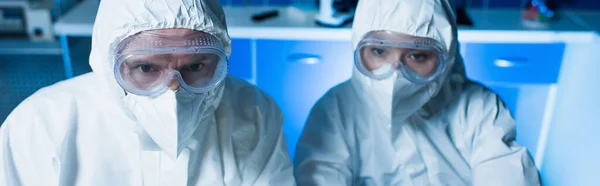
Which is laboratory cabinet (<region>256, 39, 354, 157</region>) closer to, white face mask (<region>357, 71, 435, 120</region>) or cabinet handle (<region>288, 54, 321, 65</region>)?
cabinet handle (<region>288, 54, 321, 65</region>)

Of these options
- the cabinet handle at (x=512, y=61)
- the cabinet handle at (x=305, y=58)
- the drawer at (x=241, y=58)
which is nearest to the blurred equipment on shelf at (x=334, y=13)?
the cabinet handle at (x=305, y=58)

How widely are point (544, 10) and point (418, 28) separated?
1.27 m

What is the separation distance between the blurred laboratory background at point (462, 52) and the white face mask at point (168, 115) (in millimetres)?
1111

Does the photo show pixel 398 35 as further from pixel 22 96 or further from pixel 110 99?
pixel 22 96

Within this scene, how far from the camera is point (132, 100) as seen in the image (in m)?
1.27

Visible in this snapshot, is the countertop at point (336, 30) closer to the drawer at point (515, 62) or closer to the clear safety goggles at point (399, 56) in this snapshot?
the drawer at point (515, 62)

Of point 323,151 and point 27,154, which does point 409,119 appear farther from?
point 27,154

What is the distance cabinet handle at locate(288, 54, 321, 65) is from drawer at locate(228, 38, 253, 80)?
0.18 meters

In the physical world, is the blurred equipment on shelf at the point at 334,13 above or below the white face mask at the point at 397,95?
below

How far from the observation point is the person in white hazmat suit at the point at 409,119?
1.52 metres

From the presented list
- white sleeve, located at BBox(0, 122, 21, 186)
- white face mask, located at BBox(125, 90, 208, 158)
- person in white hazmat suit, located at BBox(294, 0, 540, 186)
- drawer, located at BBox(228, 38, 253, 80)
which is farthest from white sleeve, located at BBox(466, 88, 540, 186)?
white sleeve, located at BBox(0, 122, 21, 186)

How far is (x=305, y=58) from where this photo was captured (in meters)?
2.45

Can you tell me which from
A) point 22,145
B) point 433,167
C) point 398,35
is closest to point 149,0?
point 22,145

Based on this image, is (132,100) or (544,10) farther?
(544,10)
